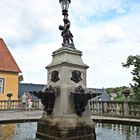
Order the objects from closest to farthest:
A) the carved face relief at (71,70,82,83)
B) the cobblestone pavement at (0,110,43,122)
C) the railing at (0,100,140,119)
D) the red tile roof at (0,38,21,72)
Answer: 1. the carved face relief at (71,70,82,83)
2. the cobblestone pavement at (0,110,43,122)
3. the railing at (0,100,140,119)
4. the red tile roof at (0,38,21,72)

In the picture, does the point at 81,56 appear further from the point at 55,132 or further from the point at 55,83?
the point at 55,132

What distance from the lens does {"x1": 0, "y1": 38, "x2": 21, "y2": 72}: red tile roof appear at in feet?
103

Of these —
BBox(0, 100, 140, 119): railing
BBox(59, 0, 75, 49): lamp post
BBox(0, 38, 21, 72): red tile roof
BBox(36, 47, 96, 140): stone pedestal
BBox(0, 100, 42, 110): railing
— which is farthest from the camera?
BBox(0, 38, 21, 72): red tile roof

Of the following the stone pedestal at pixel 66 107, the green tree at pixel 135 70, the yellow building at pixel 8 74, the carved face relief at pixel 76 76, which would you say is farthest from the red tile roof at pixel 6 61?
the carved face relief at pixel 76 76

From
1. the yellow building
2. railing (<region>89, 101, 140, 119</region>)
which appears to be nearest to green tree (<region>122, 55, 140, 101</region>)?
railing (<region>89, 101, 140, 119</region>)

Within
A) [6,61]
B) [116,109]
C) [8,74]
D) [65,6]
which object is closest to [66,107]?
[65,6]

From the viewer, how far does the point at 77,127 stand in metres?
7.57

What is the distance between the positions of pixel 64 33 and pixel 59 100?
2.47 meters

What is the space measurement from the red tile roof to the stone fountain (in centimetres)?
2367

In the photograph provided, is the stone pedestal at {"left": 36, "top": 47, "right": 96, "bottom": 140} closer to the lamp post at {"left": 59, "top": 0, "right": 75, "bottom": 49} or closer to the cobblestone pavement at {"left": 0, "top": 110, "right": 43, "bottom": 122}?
the lamp post at {"left": 59, "top": 0, "right": 75, "bottom": 49}

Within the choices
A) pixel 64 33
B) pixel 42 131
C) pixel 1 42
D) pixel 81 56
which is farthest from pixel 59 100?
pixel 1 42

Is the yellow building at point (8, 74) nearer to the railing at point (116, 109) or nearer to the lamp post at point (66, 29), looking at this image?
the railing at point (116, 109)

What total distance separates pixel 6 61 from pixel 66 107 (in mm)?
25979

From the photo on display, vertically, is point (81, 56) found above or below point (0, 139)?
above
